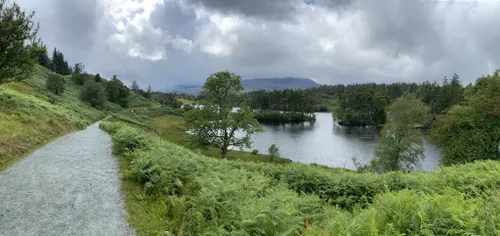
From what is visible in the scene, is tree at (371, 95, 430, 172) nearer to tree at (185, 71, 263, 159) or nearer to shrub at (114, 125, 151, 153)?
tree at (185, 71, 263, 159)

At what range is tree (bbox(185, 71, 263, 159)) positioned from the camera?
1548 inches

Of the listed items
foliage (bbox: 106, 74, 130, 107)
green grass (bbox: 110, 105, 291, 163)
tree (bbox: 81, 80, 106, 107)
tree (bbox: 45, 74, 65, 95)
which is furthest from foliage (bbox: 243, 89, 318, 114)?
tree (bbox: 45, 74, 65, 95)

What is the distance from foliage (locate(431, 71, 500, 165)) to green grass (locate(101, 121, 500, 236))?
52.9ft

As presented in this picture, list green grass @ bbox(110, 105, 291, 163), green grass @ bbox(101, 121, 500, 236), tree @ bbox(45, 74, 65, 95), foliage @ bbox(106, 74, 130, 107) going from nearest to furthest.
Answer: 1. green grass @ bbox(101, 121, 500, 236)
2. green grass @ bbox(110, 105, 291, 163)
3. tree @ bbox(45, 74, 65, 95)
4. foliage @ bbox(106, 74, 130, 107)

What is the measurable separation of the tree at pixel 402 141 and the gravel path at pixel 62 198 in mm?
34069

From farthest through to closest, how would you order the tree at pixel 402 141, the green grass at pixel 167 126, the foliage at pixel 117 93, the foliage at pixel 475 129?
the foliage at pixel 117 93, the green grass at pixel 167 126, the tree at pixel 402 141, the foliage at pixel 475 129

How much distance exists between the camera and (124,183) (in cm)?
1141

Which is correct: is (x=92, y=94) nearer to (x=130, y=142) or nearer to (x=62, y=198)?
(x=130, y=142)

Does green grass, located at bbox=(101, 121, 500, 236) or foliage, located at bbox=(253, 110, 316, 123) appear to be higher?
green grass, located at bbox=(101, 121, 500, 236)

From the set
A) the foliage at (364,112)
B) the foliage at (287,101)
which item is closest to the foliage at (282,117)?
the foliage at (287,101)

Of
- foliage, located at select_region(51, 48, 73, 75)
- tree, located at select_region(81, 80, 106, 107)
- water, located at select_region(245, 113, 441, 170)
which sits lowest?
water, located at select_region(245, 113, 441, 170)

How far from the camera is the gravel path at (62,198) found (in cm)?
Result: 774

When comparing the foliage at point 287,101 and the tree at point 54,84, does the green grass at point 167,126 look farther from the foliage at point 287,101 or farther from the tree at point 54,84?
the foliage at point 287,101

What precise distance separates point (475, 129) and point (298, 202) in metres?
28.3
